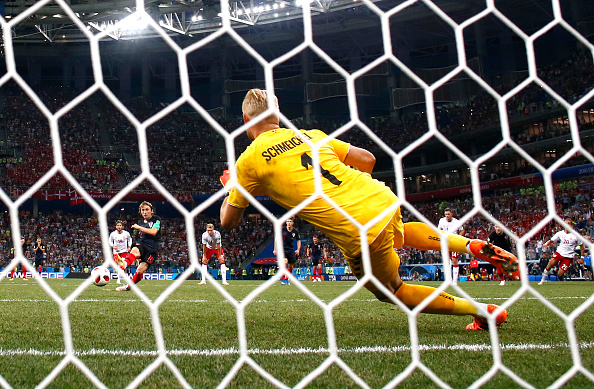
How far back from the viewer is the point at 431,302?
3.39m

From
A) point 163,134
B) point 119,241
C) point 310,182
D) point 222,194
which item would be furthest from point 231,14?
point 222,194

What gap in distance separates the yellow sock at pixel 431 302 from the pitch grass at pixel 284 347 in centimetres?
18

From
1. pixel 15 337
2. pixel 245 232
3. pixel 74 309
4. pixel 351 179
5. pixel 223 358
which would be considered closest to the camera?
pixel 223 358

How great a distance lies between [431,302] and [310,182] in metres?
A: 1.19

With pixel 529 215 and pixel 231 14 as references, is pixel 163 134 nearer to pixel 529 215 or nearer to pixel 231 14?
pixel 231 14

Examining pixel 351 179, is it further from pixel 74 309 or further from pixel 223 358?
pixel 74 309

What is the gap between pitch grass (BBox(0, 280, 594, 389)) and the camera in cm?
226

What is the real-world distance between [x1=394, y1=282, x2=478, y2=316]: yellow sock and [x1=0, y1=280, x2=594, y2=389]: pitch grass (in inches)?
6.9

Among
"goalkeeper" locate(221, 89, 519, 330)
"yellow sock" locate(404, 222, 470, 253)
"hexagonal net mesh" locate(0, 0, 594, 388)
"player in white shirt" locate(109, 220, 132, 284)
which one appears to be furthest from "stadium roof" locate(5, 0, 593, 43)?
"hexagonal net mesh" locate(0, 0, 594, 388)

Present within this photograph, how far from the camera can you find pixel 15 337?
3475 mm

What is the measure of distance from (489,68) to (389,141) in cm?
710

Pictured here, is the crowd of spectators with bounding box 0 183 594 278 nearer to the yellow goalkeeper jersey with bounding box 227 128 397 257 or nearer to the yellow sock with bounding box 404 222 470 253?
the yellow sock with bounding box 404 222 470 253

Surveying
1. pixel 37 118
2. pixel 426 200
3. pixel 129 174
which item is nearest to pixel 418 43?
pixel 426 200

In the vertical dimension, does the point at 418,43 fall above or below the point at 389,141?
above
